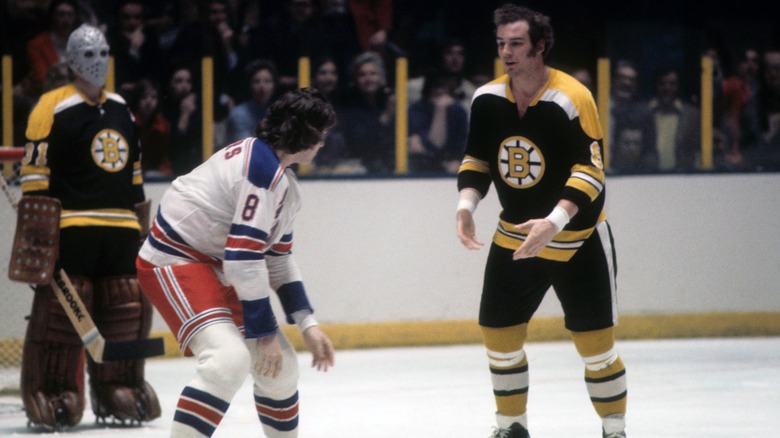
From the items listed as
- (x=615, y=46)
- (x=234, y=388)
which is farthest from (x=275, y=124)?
(x=615, y=46)

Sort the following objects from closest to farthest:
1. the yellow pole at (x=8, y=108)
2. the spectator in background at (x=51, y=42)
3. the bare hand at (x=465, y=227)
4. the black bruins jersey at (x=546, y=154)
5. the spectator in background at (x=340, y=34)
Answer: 1. the black bruins jersey at (x=546, y=154)
2. the bare hand at (x=465, y=227)
3. the yellow pole at (x=8, y=108)
4. the spectator in background at (x=51, y=42)
5. the spectator in background at (x=340, y=34)

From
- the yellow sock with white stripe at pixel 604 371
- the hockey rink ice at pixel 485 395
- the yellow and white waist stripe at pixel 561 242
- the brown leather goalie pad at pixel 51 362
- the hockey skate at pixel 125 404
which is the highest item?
the yellow and white waist stripe at pixel 561 242

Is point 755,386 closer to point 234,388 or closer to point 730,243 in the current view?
point 730,243

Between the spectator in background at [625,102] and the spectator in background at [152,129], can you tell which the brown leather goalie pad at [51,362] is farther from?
the spectator in background at [625,102]

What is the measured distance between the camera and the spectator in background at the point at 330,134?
656cm

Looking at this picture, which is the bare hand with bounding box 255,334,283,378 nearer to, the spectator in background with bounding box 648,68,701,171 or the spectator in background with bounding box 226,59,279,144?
the spectator in background with bounding box 226,59,279,144

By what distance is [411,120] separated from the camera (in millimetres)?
6633

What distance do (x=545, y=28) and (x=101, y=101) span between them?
1.80m

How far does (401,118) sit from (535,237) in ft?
10.5

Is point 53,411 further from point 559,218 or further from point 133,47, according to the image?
point 133,47

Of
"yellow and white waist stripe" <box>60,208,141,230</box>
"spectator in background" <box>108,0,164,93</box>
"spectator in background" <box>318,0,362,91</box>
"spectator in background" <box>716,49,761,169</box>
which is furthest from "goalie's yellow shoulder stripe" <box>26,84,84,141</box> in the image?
"spectator in background" <box>716,49,761,169</box>

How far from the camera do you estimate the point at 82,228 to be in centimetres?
456

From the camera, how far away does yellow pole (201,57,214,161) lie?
639cm

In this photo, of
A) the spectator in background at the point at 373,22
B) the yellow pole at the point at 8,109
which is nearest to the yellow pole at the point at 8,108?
the yellow pole at the point at 8,109
